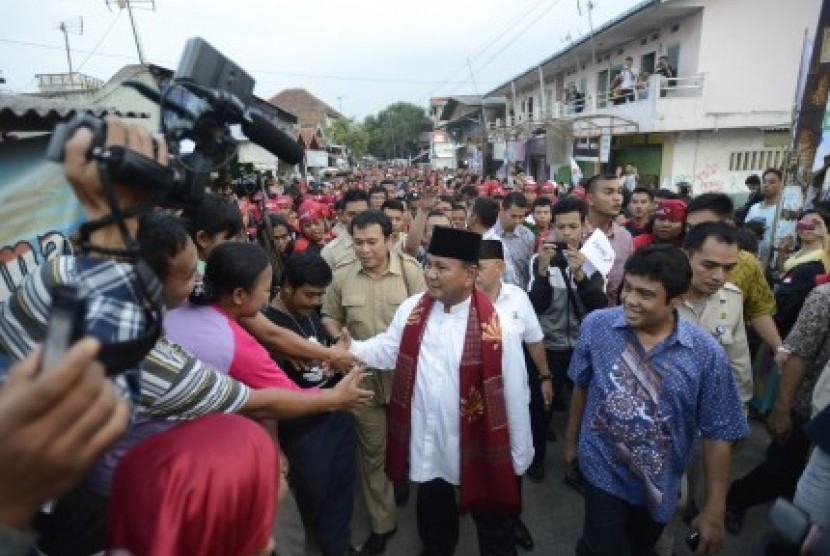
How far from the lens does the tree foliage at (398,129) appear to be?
74562mm

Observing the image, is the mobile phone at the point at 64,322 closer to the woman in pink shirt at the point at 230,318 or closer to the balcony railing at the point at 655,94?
the woman in pink shirt at the point at 230,318

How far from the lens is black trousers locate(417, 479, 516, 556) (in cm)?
271

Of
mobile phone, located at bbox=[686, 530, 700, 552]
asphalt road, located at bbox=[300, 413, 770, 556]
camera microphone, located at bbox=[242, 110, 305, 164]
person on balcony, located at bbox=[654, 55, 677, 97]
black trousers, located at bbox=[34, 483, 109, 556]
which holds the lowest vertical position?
asphalt road, located at bbox=[300, 413, 770, 556]

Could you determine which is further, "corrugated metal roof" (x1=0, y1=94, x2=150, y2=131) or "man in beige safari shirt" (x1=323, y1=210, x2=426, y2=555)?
"corrugated metal roof" (x1=0, y1=94, x2=150, y2=131)

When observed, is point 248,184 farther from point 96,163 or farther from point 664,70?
point 664,70

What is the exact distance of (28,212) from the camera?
3576 mm

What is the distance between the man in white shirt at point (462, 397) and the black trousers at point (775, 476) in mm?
1531

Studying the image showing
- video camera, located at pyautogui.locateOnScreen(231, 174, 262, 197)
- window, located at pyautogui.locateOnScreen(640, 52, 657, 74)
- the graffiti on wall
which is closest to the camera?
the graffiti on wall

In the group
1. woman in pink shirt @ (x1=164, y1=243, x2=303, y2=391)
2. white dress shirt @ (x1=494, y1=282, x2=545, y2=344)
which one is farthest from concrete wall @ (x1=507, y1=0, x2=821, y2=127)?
woman in pink shirt @ (x1=164, y1=243, x2=303, y2=391)

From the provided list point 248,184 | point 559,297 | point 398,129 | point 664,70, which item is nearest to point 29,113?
point 248,184

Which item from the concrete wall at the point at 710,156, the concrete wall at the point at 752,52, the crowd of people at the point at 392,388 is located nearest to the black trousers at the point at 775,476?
the crowd of people at the point at 392,388

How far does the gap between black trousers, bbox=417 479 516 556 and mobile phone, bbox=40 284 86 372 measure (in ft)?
8.01

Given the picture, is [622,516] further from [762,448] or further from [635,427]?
[762,448]

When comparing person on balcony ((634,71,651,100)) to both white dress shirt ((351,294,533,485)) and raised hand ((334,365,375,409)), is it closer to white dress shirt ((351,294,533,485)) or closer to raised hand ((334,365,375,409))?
white dress shirt ((351,294,533,485))
